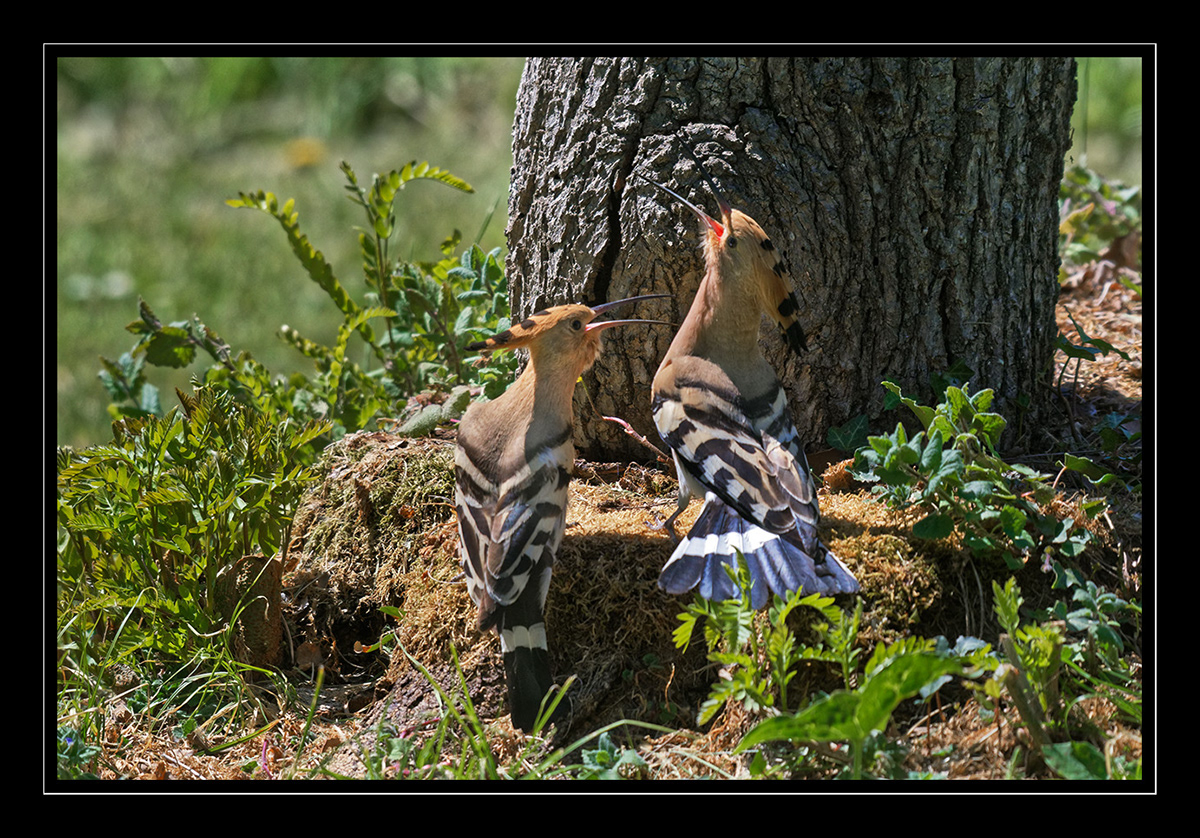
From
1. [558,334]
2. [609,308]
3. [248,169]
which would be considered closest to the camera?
[558,334]

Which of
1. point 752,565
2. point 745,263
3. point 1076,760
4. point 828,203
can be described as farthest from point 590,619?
point 828,203

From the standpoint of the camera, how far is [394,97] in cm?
948

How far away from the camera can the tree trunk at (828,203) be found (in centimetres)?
383

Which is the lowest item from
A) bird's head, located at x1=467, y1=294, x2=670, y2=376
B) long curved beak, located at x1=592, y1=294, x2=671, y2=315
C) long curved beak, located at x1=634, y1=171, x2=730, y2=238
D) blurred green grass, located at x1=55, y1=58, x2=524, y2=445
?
bird's head, located at x1=467, y1=294, x2=670, y2=376

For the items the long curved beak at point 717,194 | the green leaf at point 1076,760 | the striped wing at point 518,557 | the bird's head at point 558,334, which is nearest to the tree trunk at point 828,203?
the long curved beak at point 717,194

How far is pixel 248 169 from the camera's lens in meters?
8.87

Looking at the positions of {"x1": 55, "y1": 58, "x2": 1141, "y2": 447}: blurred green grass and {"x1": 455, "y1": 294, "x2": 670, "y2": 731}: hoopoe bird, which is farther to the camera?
{"x1": 55, "y1": 58, "x2": 1141, "y2": 447}: blurred green grass

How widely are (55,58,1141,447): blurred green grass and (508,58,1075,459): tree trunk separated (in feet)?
11.0

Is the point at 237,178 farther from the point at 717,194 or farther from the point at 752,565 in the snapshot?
the point at 752,565

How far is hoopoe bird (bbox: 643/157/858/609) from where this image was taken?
321 cm

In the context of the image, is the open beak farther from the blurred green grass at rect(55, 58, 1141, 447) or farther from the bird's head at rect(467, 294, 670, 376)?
the blurred green grass at rect(55, 58, 1141, 447)

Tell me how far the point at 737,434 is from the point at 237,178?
6320mm

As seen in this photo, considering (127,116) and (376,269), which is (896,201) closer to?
(376,269)

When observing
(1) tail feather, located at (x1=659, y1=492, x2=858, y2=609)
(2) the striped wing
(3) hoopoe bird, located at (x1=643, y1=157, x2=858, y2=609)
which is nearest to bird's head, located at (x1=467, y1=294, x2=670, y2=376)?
(3) hoopoe bird, located at (x1=643, y1=157, x2=858, y2=609)
